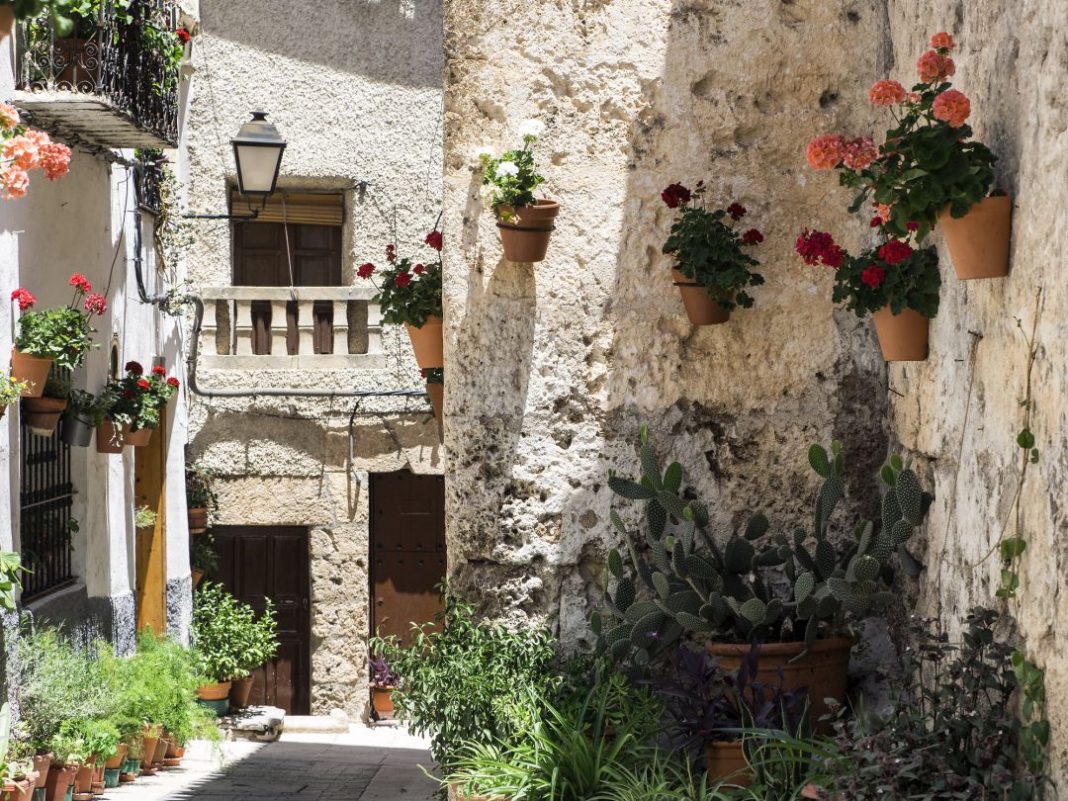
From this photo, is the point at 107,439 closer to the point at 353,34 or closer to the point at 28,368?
the point at 28,368

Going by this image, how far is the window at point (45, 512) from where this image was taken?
314 inches

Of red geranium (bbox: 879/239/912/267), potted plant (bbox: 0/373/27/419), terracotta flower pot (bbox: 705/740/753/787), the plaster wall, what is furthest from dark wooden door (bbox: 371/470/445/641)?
red geranium (bbox: 879/239/912/267)

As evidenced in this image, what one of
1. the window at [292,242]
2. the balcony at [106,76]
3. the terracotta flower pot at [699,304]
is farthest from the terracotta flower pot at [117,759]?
the window at [292,242]

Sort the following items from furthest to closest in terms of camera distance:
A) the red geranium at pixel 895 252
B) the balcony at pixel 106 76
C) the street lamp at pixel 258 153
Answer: the street lamp at pixel 258 153, the balcony at pixel 106 76, the red geranium at pixel 895 252

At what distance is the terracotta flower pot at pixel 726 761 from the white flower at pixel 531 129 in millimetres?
2541

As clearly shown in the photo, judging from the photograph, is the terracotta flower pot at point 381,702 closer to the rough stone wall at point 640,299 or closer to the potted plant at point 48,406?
the potted plant at point 48,406

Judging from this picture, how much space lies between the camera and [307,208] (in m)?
12.7

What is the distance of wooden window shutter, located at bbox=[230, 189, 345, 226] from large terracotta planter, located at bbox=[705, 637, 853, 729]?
26.3ft

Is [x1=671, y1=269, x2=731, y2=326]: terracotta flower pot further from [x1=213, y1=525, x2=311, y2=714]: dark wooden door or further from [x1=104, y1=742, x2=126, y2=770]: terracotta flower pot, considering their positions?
[x1=213, y1=525, x2=311, y2=714]: dark wooden door

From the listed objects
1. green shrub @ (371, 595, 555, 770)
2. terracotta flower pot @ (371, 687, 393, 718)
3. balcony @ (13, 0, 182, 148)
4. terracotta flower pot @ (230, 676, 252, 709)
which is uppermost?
balcony @ (13, 0, 182, 148)

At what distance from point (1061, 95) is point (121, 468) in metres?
7.42

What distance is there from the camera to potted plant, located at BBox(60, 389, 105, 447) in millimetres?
8508

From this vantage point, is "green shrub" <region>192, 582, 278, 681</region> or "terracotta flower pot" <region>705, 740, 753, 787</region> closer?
"terracotta flower pot" <region>705, 740, 753, 787</region>

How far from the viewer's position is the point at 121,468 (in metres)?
9.81
